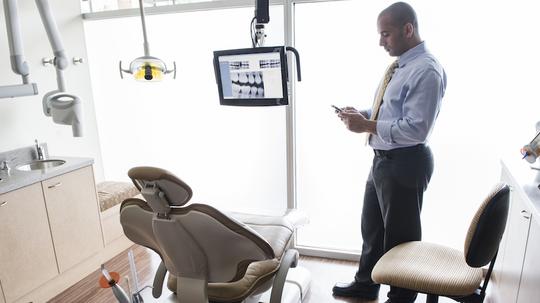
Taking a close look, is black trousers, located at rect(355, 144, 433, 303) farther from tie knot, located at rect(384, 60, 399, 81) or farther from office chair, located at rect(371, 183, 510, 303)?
tie knot, located at rect(384, 60, 399, 81)

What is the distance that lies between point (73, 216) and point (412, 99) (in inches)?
84.8

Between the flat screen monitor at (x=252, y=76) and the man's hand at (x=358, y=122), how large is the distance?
313mm

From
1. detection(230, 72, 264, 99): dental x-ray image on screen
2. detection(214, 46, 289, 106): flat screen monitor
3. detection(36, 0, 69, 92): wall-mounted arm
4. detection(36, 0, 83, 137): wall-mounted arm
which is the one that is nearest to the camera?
detection(36, 0, 69, 92): wall-mounted arm

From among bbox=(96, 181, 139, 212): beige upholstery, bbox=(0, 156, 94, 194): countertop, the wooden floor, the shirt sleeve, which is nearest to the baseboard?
the wooden floor

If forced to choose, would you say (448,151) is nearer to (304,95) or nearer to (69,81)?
(304,95)

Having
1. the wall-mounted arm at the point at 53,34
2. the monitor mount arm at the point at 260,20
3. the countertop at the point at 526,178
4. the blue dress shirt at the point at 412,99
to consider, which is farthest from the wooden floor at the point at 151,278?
the monitor mount arm at the point at 260,20

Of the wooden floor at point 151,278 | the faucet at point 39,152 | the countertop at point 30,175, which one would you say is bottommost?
the wooden floor at point 151,278

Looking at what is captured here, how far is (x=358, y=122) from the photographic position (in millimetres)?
1854

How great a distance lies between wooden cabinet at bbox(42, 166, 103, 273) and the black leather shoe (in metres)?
1.67

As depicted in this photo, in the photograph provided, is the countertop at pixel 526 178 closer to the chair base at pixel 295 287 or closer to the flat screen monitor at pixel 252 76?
the flat screen monitor at pixel 252 76

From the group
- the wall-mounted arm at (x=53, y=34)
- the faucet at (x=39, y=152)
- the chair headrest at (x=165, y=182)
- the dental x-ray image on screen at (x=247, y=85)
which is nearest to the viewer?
the chair headrest at (x=165, y=182)

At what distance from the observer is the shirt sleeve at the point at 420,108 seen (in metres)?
1.66

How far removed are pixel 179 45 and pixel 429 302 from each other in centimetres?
229

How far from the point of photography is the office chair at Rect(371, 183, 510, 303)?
4.23ft
